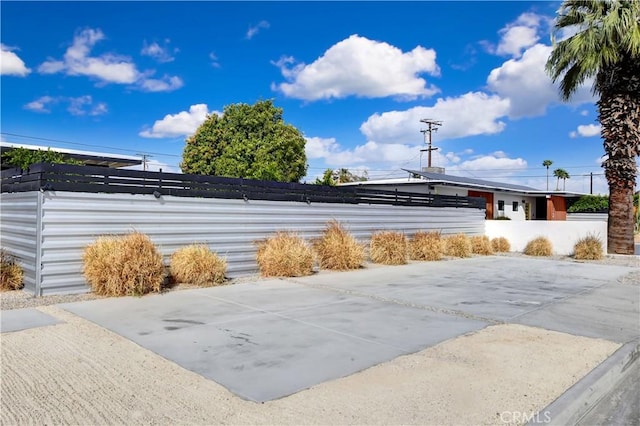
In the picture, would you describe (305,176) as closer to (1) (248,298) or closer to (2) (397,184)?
(2) (397,184)

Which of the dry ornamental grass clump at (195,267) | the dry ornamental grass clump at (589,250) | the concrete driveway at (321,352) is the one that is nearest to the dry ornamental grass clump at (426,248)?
the dry ornamental grass clump at (589,250)

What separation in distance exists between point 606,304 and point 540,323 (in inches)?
97.5

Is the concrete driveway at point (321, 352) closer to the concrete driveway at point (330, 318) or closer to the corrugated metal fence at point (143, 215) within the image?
the concrete driveway at point (330, 318)

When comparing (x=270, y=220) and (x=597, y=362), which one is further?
(x=270, y=220)

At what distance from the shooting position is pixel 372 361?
474cm

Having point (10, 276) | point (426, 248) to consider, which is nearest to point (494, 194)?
point (426, 248)

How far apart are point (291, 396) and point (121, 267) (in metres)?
5.09

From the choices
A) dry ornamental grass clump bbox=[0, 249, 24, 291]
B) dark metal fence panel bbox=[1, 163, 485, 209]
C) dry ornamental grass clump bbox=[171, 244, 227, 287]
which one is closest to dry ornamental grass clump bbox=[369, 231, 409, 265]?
dark metal fence panel bbox=[1, 163, 485, 209]

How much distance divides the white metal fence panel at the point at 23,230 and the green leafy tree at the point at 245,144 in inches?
870

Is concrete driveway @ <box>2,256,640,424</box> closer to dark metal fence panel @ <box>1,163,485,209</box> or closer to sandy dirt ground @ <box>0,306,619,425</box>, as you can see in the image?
sandy dirt ground @ <box>0,306,619,425</box>

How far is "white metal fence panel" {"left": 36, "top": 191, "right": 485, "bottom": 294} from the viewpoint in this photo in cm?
802

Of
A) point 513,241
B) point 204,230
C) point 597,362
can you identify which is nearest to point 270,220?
point 204,230

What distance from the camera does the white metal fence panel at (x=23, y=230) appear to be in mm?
7957

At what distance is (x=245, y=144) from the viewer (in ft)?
109
